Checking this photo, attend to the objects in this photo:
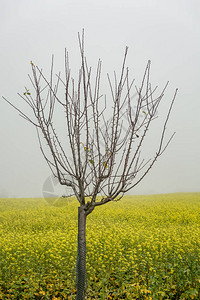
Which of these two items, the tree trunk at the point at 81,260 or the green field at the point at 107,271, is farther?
the green field at the point at 107,271

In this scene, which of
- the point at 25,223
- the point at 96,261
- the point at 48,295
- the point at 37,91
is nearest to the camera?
the point at 37,91

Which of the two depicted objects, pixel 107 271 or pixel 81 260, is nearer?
pixel 81 260

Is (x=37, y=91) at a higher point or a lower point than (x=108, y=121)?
higher

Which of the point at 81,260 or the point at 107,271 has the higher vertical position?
the point at 81,260

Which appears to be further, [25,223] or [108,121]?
[25,223]

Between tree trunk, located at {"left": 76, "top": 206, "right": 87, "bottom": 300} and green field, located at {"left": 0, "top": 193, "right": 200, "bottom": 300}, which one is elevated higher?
tree trunk, located at {"left": 76, "top": 206, "right": 87, "bottom": 300}

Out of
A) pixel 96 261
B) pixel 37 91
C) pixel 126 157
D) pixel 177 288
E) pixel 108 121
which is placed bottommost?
pixel 177 288

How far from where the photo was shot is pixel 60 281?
19.3 feet

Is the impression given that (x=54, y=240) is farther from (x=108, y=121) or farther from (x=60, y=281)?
(x=108, y=121)

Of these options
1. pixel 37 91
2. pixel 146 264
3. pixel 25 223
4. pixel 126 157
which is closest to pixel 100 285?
pixel 146 264

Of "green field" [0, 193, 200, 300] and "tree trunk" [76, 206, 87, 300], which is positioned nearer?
"tree trunk" [76, 206, 87, 300]

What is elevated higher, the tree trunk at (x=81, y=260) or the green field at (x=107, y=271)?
the tree trunk at (x=81, y=260)

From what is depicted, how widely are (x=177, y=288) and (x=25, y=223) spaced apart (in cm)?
932

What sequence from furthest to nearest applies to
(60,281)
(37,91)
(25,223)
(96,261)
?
(25,223), (96,261), (60,281), (37,91)
